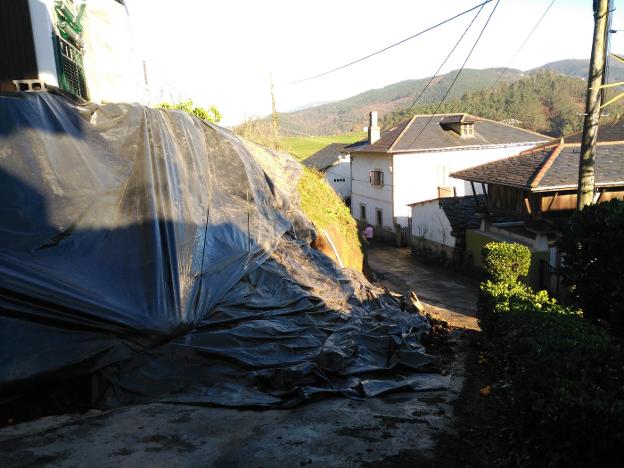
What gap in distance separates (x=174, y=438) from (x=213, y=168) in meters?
5.46

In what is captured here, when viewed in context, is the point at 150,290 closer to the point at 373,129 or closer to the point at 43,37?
the point at 43,37

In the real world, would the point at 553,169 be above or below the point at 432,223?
above

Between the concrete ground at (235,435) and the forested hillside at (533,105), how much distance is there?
60.0 meters

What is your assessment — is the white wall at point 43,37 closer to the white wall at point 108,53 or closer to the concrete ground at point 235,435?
the white wall at point 108,53

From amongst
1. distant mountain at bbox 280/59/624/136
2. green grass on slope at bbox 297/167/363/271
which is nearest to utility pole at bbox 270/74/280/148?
green grass on slope at bbox 297/167/363/271

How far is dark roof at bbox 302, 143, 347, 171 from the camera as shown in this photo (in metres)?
41.1

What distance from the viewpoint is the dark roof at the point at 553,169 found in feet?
49.4

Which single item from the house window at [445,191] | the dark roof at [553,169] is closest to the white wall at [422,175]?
the house window at [445,191]

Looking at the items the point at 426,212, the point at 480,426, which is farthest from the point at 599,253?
the point at 426,212

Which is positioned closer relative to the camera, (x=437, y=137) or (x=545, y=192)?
(x=545, y=192)

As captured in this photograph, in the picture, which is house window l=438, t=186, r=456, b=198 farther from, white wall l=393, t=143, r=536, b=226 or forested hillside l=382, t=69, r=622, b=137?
Answer: forested hillside l=382, t=69, r=622, b=137

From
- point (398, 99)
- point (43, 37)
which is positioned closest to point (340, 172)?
point (43, 37)

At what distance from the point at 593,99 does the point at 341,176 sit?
31.7 meters

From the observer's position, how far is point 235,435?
177 inches
